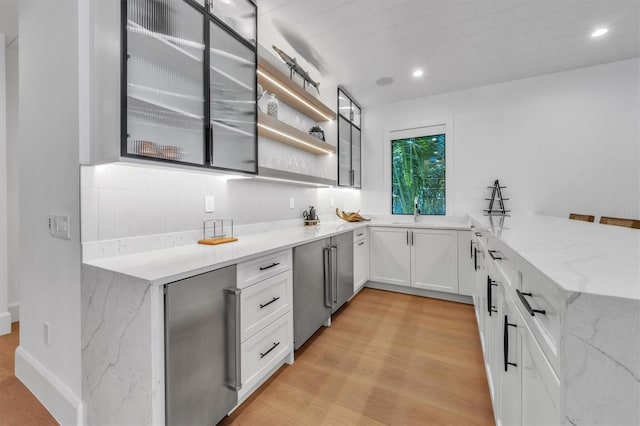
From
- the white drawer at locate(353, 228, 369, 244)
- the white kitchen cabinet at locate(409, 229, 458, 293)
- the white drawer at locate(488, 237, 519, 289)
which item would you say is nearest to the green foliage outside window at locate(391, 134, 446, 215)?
the white kitchen cabinet at locate(409, 229, 458, 293)

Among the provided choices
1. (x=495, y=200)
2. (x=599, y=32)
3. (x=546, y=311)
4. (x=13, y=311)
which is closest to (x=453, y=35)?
(x=599, y=32)

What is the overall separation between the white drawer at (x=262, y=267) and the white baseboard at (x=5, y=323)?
2622 mm

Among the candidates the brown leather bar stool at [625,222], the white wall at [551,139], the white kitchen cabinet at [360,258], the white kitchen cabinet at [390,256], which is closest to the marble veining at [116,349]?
the white kitchen cabinet at [360,258]

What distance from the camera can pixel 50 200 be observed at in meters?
1.53

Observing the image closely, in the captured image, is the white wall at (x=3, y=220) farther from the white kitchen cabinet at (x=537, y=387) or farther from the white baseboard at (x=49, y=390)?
the white kitchen cabinet at (x=537, y=387)

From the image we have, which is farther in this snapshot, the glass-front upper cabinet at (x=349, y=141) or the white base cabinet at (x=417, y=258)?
the glass-front upper cabinet at (x=349, y=141)

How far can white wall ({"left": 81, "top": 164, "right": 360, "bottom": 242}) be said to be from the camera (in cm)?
141

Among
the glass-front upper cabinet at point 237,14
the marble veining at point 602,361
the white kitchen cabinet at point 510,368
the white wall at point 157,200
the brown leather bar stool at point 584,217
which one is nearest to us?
the marble veining at point 602,361

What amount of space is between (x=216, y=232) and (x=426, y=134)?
3.24 metres

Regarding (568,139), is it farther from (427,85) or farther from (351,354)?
(351,354)

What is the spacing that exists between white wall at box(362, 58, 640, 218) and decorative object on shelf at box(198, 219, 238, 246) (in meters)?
3.05

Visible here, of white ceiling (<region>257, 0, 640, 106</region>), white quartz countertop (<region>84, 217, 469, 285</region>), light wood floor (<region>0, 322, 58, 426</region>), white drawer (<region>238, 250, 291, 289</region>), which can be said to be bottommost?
light wood floor (<region>0, 322, 58, 426</region>)

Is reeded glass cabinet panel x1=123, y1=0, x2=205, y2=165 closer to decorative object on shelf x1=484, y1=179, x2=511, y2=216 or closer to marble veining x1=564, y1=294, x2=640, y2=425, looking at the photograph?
marble veining x1=564, y1=294, x2=640, y2=425

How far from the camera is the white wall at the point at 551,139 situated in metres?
2.95
